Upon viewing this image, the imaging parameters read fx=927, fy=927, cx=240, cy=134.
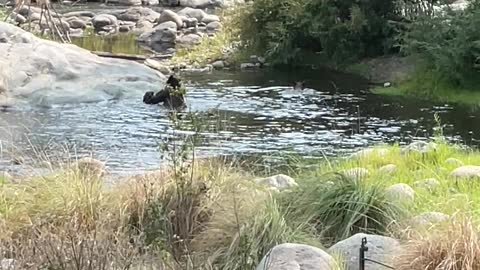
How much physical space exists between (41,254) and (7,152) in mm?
4207

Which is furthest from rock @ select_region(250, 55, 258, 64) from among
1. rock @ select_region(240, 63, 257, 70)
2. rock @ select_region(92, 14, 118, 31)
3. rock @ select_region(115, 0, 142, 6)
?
rock @ select_region(115, 0, 142, 6)

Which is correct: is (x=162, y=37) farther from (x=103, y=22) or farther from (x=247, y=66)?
(x=247, y=66)

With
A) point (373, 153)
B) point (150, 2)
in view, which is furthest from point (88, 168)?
point (150, 2)

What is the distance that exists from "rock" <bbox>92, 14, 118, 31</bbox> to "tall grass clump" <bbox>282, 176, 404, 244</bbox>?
66.3 ft

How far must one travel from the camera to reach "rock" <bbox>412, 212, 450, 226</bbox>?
5624mm

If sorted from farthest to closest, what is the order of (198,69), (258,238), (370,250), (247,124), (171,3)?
1. (171,3)
2. (198,69)
3. (247,124)
4. (258,238)
5. (370,250)

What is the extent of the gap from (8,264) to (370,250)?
201 cm

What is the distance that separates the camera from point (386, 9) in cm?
A: 1802

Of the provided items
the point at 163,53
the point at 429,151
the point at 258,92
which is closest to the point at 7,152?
the point at 429,151

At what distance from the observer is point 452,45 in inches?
596

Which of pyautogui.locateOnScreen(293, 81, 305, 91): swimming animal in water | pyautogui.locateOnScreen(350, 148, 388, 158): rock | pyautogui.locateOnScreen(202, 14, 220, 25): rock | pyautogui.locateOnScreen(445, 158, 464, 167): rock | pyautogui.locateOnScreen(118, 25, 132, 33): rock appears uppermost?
pyautogui.locateOnScreen(202, 14, 220, 25): rock

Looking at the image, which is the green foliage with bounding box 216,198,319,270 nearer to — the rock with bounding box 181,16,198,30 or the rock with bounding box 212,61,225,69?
the rock with bounding box 212,61,225,69

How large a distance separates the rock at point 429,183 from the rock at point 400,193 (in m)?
0.30

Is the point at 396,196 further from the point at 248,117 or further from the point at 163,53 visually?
the point at 163,53
